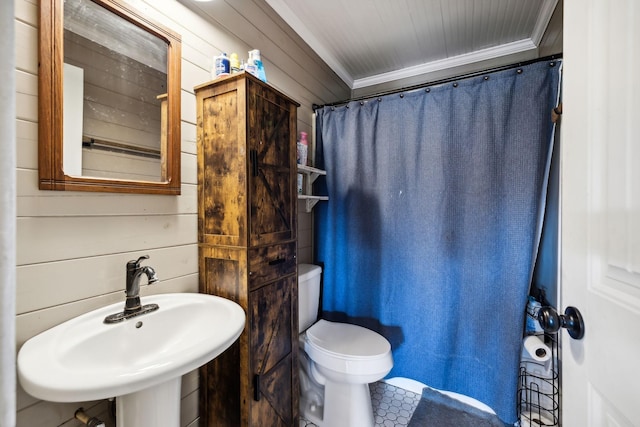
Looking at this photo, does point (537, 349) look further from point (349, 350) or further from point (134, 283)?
point (134, 283)

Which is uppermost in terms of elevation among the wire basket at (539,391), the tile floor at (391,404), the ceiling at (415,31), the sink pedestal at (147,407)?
the ceiling at (415,31)

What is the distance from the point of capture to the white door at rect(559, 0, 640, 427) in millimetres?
413

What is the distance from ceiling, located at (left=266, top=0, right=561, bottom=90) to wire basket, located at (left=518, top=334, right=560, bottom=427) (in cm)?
200

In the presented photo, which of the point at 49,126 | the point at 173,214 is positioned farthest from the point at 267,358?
the point at 49,126

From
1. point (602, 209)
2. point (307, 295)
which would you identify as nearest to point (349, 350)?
point (307, 295)

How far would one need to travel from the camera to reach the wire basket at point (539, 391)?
139cm

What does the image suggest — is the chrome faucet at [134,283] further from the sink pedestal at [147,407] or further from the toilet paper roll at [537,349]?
the toilet paper roll at [537,349]

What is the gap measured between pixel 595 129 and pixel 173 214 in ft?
4.25

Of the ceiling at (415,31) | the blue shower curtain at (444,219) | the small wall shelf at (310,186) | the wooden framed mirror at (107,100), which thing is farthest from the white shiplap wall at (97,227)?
the blue shower curtain at (444,219)

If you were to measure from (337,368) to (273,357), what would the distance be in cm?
38

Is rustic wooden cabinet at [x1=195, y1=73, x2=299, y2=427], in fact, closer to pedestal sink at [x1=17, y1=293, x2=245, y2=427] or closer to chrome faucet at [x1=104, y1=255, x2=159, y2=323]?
pedestal sink at [x1=17, y1=293, x2=245, y2=427]

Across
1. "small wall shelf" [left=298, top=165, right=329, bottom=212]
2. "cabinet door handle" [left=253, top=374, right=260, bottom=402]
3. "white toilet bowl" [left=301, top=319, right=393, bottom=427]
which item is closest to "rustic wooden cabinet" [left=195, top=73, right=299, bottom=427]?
"cabinet door handle" [left=253, top=374, right=260, bottom=402]

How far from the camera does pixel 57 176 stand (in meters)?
0.77

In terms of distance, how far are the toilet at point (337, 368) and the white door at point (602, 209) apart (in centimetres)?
86
